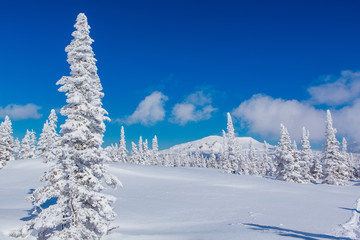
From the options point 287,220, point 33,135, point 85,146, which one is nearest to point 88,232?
point 85,146

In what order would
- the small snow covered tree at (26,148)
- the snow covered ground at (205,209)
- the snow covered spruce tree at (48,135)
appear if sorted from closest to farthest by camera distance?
the snow covered ground at (205,209), the snow covered spruce tree at (48,135), the small snow covered tree at (26,148)

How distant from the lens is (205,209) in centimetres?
2519

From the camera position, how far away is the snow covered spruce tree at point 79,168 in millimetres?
12617

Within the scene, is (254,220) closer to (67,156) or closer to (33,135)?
(67,156)

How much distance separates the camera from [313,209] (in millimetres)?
22422

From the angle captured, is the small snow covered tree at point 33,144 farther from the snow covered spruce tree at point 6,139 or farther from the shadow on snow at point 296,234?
the shadow on snow at point 296,234

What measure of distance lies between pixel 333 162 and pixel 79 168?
53.0m

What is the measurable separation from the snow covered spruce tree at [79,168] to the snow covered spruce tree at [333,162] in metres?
50.3

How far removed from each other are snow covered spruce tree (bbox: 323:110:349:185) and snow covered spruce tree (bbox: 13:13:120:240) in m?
50.3

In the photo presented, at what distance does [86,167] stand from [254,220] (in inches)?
503

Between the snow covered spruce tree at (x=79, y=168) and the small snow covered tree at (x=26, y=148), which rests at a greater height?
the small snow covered tree at (x=26, y=148)

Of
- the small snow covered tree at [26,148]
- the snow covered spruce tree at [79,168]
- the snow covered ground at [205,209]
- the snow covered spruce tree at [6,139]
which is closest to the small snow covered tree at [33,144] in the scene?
the small snow covered tree at [26,148]

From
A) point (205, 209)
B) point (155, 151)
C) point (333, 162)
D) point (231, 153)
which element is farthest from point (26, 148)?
point (333, 162)

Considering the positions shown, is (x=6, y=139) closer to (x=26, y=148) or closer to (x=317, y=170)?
(x=26, y=148)
